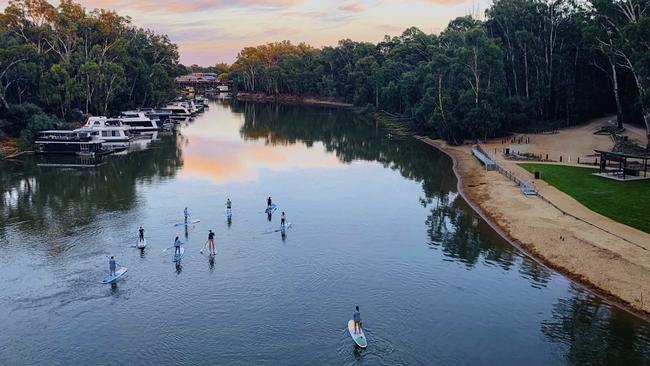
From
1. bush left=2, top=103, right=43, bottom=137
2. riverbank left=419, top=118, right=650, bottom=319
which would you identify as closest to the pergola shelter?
riverbank left=419, top=118, right=650, bottom=319

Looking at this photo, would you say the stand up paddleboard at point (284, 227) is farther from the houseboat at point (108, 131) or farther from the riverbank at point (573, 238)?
the houseboat at point (108, 131)

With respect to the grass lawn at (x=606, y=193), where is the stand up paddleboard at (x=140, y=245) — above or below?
below

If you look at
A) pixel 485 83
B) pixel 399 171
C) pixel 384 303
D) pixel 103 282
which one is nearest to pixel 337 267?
pixel 384 303

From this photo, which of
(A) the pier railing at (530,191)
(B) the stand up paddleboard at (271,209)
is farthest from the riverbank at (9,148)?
(A) the pier railing at (530,191)

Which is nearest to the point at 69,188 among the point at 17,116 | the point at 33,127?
the point at 33,127

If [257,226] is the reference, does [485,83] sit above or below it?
above

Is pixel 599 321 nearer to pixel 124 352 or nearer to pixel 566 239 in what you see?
pixel 566 239
